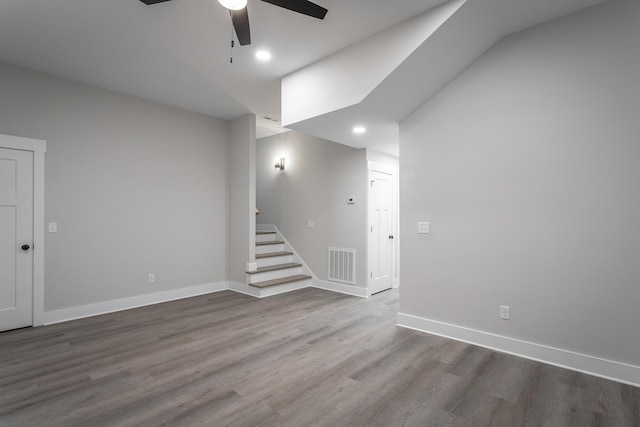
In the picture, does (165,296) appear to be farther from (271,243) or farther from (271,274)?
(271,243)

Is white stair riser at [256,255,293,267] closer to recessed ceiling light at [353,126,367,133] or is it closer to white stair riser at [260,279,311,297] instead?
white stair riser at [260,279,311,297]

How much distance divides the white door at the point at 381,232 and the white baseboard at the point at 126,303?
266 centimetres

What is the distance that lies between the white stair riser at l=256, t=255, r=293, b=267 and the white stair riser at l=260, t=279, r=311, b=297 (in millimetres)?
587

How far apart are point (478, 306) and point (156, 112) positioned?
505 cm

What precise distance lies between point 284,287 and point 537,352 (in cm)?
363

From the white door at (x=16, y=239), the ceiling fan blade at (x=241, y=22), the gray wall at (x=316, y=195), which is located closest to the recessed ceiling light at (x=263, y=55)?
the ceiling fan blade at (x=241, y=22)

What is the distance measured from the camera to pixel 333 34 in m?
3.07

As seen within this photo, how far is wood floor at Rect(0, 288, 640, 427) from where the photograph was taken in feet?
6.70

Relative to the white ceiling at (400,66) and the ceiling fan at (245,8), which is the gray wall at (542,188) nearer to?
the white ceiling at (400,66)

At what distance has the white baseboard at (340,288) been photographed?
203 inches

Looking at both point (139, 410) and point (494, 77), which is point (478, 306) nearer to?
point (494, 77)

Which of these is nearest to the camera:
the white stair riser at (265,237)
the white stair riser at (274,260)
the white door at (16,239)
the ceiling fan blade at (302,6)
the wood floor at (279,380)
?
the wood floor at (279,380)

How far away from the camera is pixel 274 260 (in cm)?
586

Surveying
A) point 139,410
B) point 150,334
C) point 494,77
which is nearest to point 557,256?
point 494,77
